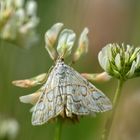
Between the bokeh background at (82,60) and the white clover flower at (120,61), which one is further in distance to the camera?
the bokeh background at (82,60)

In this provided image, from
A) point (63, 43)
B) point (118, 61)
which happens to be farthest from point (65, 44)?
point (118, 61)

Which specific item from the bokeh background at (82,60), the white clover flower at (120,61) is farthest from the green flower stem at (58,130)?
the bokeh background at (82,60)

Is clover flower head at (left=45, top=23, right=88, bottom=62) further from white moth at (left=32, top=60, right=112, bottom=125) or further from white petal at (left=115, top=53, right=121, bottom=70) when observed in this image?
white petal at (left=115, top=53, right=121, bottom=70)

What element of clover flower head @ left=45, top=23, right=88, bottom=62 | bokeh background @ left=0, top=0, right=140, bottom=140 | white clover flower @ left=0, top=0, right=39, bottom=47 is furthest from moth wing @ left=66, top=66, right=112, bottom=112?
white clover flower @ left=0, top=0, right=39, bottom=47

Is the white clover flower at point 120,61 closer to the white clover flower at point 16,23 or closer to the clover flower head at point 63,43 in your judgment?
the clover flower head at point 63,43

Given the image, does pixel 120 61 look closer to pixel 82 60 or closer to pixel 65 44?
pixel 65 44

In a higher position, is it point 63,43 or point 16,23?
point 16,23

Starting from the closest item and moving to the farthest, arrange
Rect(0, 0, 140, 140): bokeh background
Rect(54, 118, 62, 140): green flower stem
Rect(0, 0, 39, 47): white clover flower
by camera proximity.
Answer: Rect(54, 118, 62, 140): green flower stem, Rect(0, 0, 39, 47): white clover flower, Rect(0, 0, 140, 140): bokeh background
